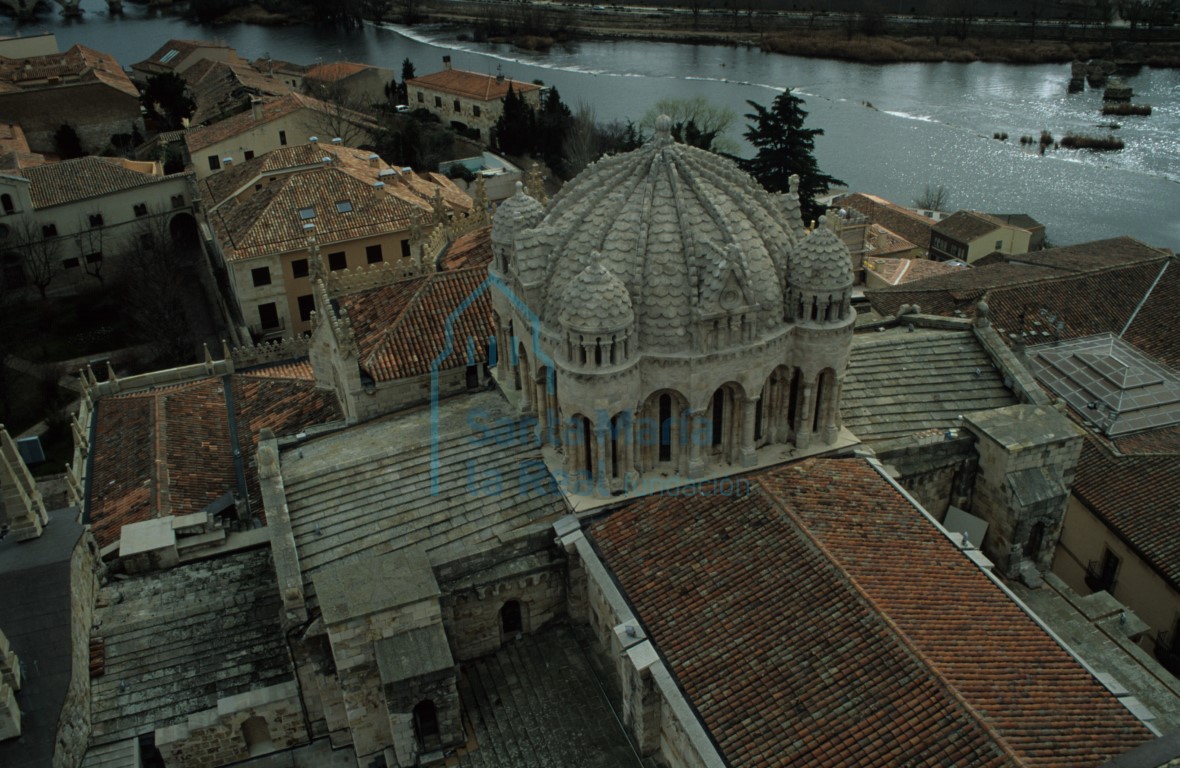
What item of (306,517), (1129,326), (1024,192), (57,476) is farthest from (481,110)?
(306,517)

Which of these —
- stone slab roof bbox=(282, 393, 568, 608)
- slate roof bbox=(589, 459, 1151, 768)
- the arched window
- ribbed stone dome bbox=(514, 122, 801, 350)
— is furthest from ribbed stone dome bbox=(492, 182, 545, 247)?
the arched window

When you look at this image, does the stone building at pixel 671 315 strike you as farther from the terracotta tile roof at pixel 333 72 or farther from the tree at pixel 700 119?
the terracotta tile roof at pixel 333 72

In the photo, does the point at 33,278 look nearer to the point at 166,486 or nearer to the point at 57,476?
the point at 57,476

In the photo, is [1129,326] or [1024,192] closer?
[1129,326]

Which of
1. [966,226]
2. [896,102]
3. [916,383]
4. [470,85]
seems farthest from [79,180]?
[896,102]

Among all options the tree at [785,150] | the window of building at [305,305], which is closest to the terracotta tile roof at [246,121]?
the window of building at [305,305]

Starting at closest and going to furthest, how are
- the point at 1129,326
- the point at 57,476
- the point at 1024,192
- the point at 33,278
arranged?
the point at 1129,326
the point at 57,476
the point at 33,278
the point at 1024,192
